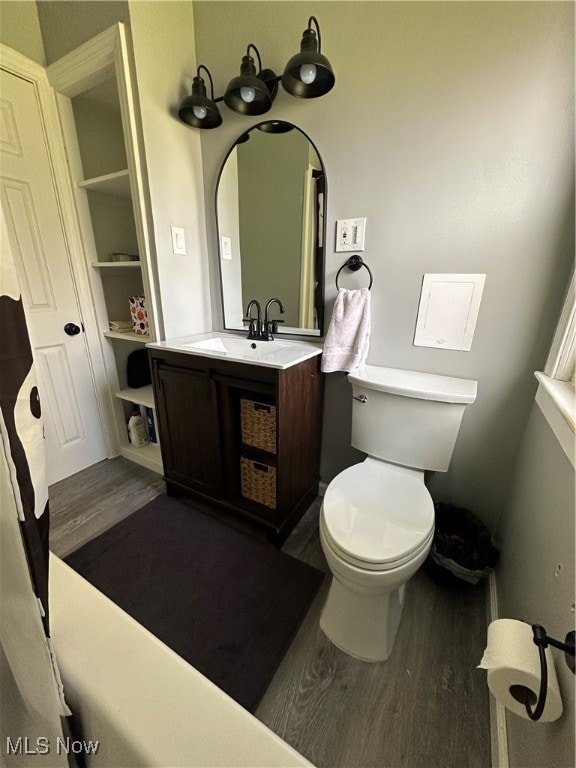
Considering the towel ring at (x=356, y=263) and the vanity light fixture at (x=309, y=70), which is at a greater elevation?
the vanity light fixture at (x=309, y=70)

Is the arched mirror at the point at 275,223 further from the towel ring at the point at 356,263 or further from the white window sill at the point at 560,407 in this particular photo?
the white window sill at the point at 560,407

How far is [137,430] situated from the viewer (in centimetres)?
207

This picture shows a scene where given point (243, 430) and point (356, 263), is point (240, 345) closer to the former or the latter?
point (243, 430)

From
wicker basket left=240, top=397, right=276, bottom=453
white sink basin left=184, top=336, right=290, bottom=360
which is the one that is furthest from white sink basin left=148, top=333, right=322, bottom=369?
wicker basket left=240, top=397, right=276, bottom=453

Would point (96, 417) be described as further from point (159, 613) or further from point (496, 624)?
point (496, 624)

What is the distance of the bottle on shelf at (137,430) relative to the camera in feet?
6.75

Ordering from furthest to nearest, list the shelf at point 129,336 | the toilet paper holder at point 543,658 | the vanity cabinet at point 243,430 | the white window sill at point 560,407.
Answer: the shelf at point 129,336 < the vanity cabinet at point 243,430 < the white window sill at point 560,407 < the toilet paper holder at point 543,658

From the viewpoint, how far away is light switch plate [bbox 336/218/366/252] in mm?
1320

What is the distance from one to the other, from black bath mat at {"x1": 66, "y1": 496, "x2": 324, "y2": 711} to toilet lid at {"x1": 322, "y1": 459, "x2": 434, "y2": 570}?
46 cm

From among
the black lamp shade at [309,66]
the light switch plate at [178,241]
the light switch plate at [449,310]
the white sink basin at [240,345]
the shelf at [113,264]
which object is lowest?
the white sink basin at [240,345]

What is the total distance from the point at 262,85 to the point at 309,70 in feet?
0.81

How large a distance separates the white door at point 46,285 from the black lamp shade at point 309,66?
51.4 inches

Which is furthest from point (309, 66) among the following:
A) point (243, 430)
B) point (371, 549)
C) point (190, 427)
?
point (371, 549)

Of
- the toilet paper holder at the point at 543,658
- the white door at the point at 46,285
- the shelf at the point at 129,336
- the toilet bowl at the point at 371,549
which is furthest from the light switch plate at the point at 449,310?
the white door at the point at 46,285
